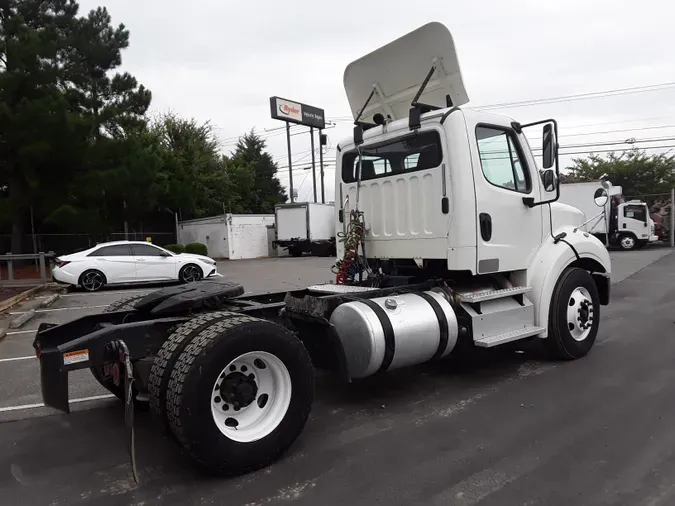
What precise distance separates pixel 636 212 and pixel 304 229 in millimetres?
17688

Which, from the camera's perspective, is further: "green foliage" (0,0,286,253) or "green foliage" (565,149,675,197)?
"green foliage" (565,149,675,197)

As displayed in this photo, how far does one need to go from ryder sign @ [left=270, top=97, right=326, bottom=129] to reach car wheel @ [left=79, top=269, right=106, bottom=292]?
29392 mm

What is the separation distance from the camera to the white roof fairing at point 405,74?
5.36 meters

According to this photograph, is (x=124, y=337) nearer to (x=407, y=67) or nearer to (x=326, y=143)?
(x=407, y=67)

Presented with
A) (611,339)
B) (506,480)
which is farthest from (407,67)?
(611,339)

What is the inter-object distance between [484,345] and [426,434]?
1.30 m

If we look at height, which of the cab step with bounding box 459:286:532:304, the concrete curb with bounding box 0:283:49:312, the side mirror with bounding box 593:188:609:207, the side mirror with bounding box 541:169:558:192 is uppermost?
the side mirror with bounding box 541:169:558:192

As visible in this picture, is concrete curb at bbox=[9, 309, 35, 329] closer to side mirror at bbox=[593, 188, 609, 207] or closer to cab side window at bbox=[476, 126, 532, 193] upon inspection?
cab side window at bbox=[476, 126, 532, 193]

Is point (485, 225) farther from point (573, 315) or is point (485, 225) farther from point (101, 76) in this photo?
point (101, 76)

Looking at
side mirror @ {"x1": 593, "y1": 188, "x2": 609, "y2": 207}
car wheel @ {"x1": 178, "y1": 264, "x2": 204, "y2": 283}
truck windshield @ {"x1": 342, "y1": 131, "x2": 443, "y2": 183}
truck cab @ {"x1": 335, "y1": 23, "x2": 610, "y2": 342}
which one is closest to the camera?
truck cab @ {"x1": 335, "y1": 23, "x2": 610, "y2": 342}

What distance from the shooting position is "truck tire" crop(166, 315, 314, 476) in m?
3.20

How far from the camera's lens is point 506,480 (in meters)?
3.31

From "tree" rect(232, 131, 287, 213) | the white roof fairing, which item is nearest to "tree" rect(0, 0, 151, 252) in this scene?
the white roof fairing

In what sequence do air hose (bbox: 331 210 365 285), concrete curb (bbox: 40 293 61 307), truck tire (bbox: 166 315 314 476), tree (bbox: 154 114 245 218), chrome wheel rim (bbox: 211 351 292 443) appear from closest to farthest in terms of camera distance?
truck tire (bbox: 166 315 314 476) → chrome wheel rim (bbox: 211 351 292 443) → air hose (bbox: 331 210 365 285) → concrete curb (bbox: 40 293 61 307) → tree (bbox: 154 114 245 218)
